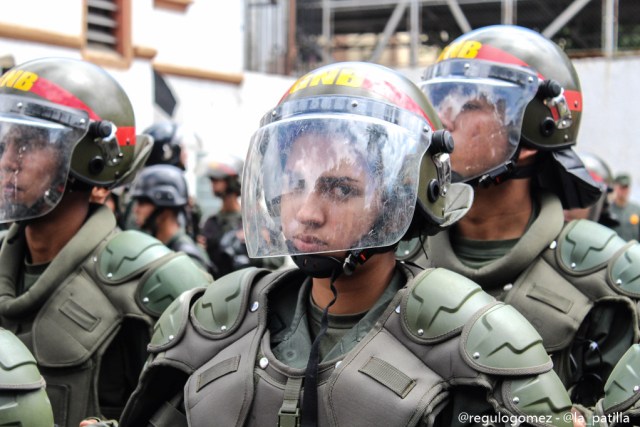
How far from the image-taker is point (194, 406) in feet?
8.63

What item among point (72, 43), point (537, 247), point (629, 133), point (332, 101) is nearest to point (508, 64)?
point (537, 247)

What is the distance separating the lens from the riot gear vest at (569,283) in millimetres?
3557

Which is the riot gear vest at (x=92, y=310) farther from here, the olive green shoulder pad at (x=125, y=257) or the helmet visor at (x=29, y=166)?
the helmet visor at (x=29, y=166)

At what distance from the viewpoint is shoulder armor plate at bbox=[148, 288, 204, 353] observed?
2791 mm

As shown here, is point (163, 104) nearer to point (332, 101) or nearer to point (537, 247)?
point (537, 247)

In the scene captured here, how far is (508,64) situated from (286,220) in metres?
1.55

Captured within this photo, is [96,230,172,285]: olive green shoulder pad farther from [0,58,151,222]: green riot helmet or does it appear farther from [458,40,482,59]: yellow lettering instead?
[458,40,482,59]: yellow lettering

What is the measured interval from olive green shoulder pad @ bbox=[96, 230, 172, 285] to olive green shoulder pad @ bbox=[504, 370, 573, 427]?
1.69 metres

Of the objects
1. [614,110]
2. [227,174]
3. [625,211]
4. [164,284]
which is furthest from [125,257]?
[614,110]

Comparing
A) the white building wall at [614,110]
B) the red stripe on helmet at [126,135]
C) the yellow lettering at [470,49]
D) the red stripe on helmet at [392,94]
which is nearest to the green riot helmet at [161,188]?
the red stripe on helmet at [126,135]

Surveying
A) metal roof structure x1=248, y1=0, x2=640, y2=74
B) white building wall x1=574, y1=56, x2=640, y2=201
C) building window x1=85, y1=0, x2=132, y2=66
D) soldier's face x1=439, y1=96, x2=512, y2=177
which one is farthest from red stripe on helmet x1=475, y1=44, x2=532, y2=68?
metal roof structure x1=248, y1=0, x2=640, y2=74

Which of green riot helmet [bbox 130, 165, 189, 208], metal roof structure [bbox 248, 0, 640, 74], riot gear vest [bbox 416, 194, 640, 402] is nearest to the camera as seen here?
riot gear vest [bbox 416, 194, 640, 402]

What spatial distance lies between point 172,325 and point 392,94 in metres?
0.83

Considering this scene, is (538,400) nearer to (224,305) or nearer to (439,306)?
(439,306)
